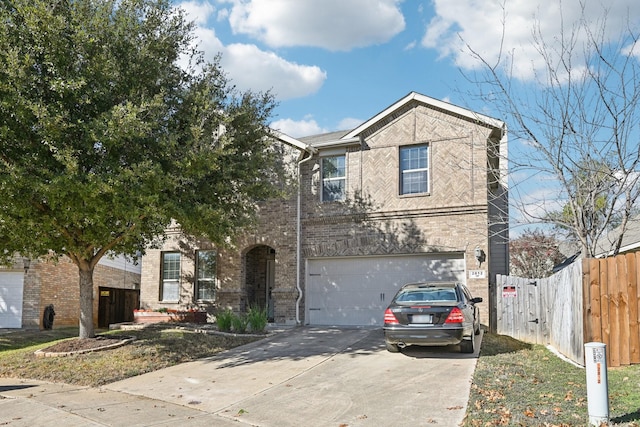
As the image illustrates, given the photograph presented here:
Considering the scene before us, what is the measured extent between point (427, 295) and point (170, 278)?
36.4 feet

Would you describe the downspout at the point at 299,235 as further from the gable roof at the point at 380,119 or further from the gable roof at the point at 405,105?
the gable roof at the point at 405,105

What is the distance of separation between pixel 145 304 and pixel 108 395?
35.4ft

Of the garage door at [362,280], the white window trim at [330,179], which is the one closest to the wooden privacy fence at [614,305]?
the garage door at [362,280]

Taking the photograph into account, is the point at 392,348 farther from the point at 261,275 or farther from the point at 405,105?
the point at 261,275

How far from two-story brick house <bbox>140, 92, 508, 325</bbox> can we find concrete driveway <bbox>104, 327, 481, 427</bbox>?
12.3 feet

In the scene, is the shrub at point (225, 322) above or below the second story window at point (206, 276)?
below

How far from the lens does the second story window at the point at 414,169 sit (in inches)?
659

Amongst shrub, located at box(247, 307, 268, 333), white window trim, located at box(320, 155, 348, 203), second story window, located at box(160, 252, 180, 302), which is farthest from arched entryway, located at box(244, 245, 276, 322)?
shrub, located at box(247, 307, 268, 333)

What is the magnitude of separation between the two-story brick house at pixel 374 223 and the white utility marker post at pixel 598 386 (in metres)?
9.20

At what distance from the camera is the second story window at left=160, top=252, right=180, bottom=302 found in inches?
778

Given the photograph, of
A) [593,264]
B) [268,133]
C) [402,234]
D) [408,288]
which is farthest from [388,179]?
[593,264]

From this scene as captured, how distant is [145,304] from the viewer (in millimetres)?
20047

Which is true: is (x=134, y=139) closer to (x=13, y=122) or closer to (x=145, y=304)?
(x=13, y=122)

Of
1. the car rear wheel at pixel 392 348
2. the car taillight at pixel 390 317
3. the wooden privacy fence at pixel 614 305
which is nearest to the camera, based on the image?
the wooden privacy fence at pixel 614 305
